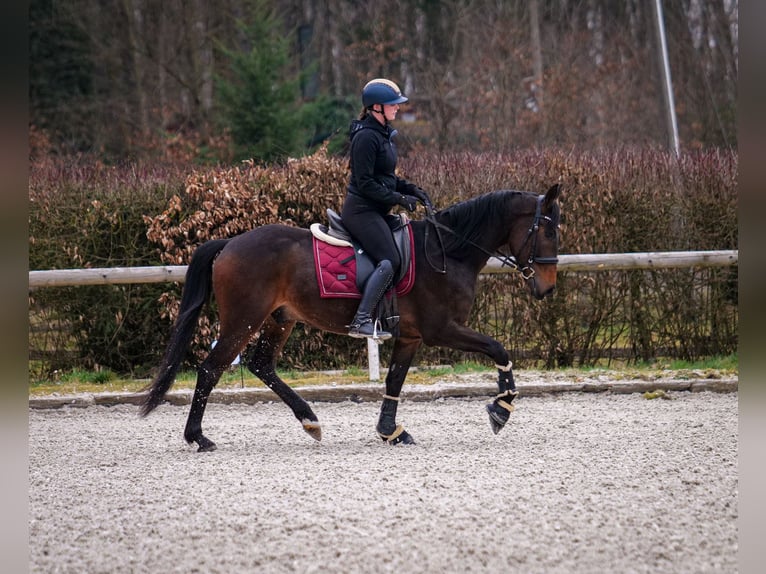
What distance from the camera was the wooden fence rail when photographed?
10445mm

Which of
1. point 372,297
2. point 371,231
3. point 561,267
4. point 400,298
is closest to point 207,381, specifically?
point 372,297

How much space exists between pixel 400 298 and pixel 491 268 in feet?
10.3

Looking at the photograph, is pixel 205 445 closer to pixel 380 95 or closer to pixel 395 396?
pixel 395 396

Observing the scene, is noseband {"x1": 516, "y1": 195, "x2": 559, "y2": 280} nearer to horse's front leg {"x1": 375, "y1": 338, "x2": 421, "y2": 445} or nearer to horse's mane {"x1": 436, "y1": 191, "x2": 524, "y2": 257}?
horse's mane {"x1": 436, "y1": 191, "x2": 524, "y2": 257}

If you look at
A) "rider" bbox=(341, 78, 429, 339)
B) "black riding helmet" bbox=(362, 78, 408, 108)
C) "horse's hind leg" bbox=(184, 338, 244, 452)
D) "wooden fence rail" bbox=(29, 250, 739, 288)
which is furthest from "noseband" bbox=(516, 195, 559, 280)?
"wooden fence rail" bbox=(29, 250, 739, 288)

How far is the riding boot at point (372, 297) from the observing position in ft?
24.3

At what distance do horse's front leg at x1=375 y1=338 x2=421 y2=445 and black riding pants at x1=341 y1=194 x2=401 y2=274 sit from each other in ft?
2.35

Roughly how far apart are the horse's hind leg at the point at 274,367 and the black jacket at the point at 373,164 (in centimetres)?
137

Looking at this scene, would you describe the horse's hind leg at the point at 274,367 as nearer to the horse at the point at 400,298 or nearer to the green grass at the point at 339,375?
the horse at the point at 400,298

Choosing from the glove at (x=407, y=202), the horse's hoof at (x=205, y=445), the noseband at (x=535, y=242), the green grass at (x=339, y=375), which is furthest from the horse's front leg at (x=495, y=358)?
the green grass at (x=339, y=375)

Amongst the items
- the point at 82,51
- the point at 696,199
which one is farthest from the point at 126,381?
the point at 82,51

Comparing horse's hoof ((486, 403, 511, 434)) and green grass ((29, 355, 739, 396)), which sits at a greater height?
horse's hoof ((486, 403, 511, 434))

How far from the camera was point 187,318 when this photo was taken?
7.73 meters

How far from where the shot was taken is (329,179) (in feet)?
37.3
